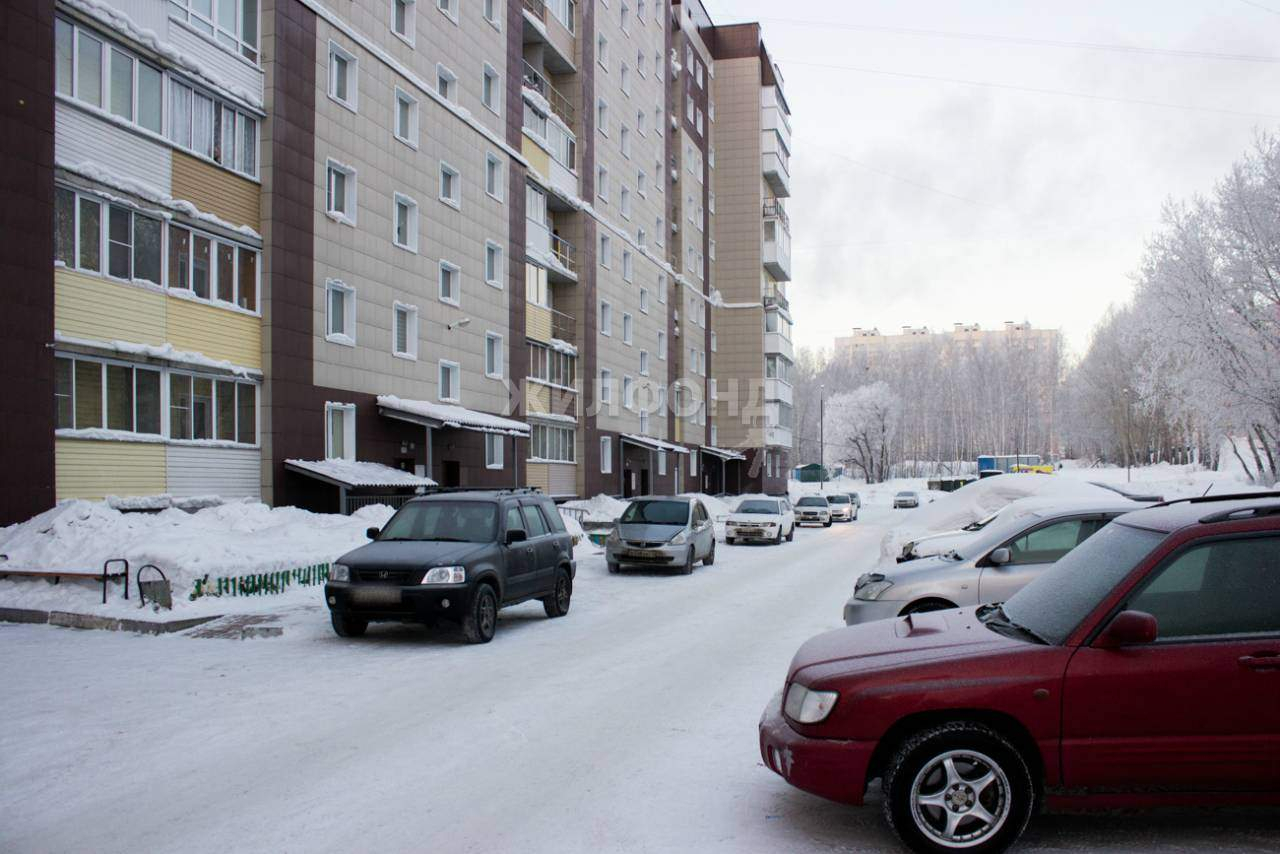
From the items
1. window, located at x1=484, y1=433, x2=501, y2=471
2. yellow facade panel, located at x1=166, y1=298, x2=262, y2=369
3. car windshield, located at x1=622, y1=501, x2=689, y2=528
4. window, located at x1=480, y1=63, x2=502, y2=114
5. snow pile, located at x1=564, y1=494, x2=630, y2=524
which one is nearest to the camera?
yellow facade panel, located at x1=166, y1=298, x2=262, y2=369

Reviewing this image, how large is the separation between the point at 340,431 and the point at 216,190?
6.46m

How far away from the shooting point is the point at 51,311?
16.2 meters

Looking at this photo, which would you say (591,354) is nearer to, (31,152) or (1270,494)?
(31,152)

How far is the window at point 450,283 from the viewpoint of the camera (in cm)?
2933

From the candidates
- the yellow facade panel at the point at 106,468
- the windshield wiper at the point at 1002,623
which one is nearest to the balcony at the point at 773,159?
the yellow facade panel at the point at 106,468

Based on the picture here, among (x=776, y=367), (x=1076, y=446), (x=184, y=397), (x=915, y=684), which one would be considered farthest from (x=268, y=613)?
(x=1076, y=446)

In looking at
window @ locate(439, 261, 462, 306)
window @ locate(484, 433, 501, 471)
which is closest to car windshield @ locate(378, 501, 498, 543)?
window @ locate(439, 261, 462, 306)

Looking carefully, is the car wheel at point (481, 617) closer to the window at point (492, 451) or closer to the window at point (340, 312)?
the window at point (340, 312)

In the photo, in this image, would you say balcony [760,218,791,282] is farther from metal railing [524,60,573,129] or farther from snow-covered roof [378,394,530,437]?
snow-covered roof [378,394,530,437]

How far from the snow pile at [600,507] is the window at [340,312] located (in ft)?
41.2

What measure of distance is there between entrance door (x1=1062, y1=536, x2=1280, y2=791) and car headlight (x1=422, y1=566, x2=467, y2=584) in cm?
735

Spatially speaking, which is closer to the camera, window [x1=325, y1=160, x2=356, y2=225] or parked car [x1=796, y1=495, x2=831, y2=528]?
window [x1=325, y1=160, x2=356, y2=225]

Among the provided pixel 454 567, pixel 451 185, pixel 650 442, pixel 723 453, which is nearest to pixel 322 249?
pixel 451 185

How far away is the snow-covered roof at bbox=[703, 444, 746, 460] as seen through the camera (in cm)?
5734
